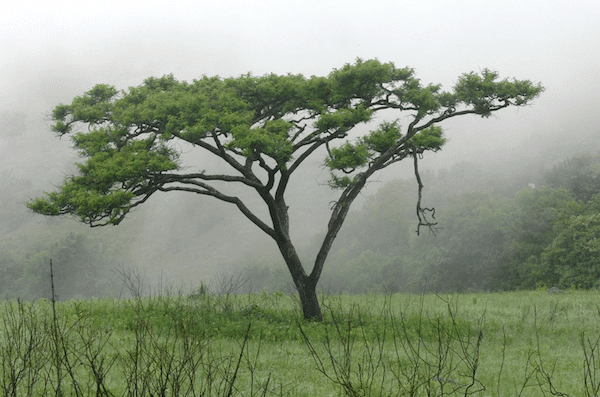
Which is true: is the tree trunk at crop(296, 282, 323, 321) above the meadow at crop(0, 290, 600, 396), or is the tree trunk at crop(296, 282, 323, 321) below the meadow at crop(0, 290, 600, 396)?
above

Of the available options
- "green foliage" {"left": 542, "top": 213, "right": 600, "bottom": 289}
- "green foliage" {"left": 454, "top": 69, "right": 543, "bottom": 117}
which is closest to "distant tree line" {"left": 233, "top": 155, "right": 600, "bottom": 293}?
"green foliage" {"left": 542, "top": 213, "right": 600, "bottom": 289}

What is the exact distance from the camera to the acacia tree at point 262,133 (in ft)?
50.0

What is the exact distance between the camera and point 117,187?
616 inches

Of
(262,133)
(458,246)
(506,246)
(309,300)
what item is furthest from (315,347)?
(458,246)

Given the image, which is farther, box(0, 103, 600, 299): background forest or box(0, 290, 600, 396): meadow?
box(0, 103, 600, 299): background forest

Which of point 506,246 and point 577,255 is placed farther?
point 506,246

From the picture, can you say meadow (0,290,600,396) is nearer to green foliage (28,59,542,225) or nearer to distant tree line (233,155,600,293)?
green foliage (28,59,542,225)

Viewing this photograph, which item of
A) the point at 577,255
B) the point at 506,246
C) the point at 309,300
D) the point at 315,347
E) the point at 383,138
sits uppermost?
the point at 383,138

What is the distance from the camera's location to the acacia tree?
1525 cm

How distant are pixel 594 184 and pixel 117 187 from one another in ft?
157

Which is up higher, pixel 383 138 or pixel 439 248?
pixel 383 138

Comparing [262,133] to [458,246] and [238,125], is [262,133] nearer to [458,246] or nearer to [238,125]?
[238,125]

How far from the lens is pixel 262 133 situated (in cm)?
1522

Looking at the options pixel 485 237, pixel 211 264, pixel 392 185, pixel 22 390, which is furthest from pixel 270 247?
pixel 22 390
